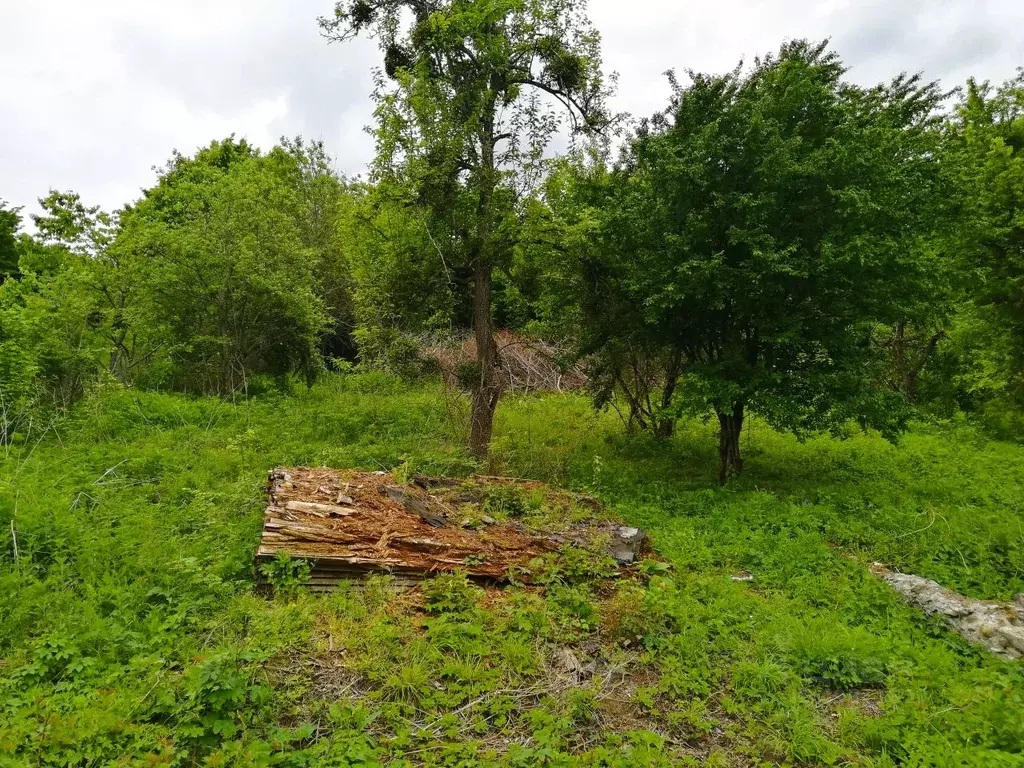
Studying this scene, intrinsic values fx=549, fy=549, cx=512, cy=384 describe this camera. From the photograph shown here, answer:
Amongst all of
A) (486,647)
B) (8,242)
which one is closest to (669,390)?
(486,647)

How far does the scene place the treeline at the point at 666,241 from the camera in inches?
292

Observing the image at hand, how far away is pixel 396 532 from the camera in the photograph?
542cm

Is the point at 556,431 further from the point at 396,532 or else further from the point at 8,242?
the point at 8,242

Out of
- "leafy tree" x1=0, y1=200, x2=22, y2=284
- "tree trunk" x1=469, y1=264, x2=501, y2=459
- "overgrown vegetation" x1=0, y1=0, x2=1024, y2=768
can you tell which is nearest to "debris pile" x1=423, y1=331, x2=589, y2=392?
"overgrown vegetation" x1=0, y1=0, x2=1024, y2=768

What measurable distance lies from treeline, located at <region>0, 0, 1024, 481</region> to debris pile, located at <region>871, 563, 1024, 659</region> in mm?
2645

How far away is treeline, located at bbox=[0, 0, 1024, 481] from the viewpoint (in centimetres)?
743

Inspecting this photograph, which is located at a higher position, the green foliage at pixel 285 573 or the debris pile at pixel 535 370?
the debris pile at pixel 535 370

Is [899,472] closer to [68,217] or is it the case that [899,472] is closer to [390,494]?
[390,494]

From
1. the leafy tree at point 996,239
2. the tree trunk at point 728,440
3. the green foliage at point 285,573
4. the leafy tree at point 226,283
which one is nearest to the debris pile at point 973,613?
the tree trunk at point 728,440

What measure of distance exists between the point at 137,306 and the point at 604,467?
11425 mm

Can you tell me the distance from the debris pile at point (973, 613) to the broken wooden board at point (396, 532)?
2.56 metres

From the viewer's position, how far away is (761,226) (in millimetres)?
7191

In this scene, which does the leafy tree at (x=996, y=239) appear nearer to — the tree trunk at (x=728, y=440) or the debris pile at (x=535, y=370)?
the tree trunk at (x=728, y=440)

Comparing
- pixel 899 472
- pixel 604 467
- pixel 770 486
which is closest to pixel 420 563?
pixel 604 467
